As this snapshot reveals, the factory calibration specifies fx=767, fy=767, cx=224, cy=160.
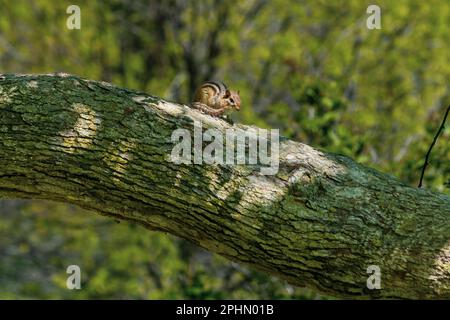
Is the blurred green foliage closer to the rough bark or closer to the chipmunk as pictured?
the chipmunk

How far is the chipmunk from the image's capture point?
471 cm

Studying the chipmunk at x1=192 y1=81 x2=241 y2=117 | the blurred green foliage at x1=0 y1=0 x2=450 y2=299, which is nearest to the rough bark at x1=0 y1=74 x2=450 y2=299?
the chipmunk at x1=192 y1=81 x2=241 y2=117

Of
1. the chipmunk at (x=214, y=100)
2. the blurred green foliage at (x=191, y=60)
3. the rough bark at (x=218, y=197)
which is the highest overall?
the blurred green foliage at (x=191, y=60)

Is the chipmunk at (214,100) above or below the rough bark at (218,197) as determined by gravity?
above

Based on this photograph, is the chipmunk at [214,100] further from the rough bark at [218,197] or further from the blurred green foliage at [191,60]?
the blurred green foliage at [191,60]

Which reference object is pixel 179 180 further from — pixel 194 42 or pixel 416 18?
pixel 416 18

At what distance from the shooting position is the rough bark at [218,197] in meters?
3.94

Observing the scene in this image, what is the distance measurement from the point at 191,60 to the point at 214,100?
284 inches

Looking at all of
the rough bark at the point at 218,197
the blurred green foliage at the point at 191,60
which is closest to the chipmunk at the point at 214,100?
the rough bark at the point at 218,197

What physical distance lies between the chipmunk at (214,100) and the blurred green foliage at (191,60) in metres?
5.62

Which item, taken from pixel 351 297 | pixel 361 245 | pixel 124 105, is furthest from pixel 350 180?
pixel 124 105

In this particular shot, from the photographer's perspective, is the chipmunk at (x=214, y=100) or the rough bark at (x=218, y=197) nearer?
the rough bark at (x=218, y=197)

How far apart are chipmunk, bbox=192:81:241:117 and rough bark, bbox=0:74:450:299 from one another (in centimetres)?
65

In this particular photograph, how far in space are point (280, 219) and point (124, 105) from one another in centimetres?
102
